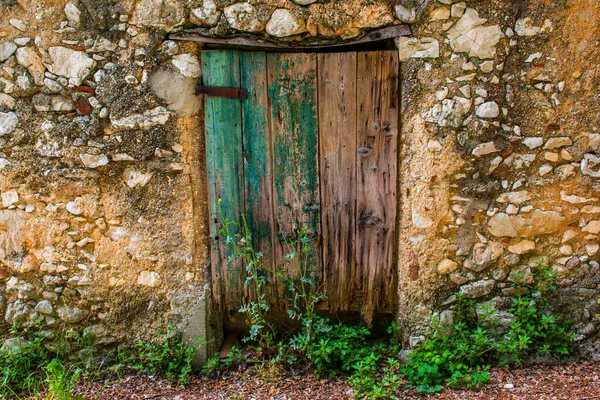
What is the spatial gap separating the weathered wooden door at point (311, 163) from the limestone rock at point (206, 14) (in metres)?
0.16

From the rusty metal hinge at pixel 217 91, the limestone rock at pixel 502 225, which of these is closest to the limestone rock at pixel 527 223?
the limestone rock at pixel 502 225

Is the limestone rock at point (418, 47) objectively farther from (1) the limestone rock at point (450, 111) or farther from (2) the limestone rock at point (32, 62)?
(2) the limestone rock at point (32, 62)

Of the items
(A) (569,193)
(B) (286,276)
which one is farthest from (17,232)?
(A) (569,193)

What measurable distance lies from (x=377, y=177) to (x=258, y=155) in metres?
0.67

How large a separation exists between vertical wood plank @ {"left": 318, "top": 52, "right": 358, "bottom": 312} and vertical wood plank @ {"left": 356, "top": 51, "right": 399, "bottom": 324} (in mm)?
46

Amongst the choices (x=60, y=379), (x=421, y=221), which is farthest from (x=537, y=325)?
(x=60, y=379)

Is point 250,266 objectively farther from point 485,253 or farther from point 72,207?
point 485,253

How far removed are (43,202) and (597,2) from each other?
3.10m

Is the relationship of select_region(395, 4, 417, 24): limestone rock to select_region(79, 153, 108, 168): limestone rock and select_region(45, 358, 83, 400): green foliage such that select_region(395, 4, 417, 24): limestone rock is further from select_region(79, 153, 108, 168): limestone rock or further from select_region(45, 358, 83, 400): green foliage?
select_region(45, 358, 83, 400): green foliage

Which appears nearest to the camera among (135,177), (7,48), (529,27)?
(529,27)

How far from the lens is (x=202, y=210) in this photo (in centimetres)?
277

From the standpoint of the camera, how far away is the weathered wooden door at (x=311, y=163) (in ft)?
8.67

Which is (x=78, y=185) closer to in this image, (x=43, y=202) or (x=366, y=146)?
(x=43, y=202)

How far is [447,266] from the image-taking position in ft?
8.86
